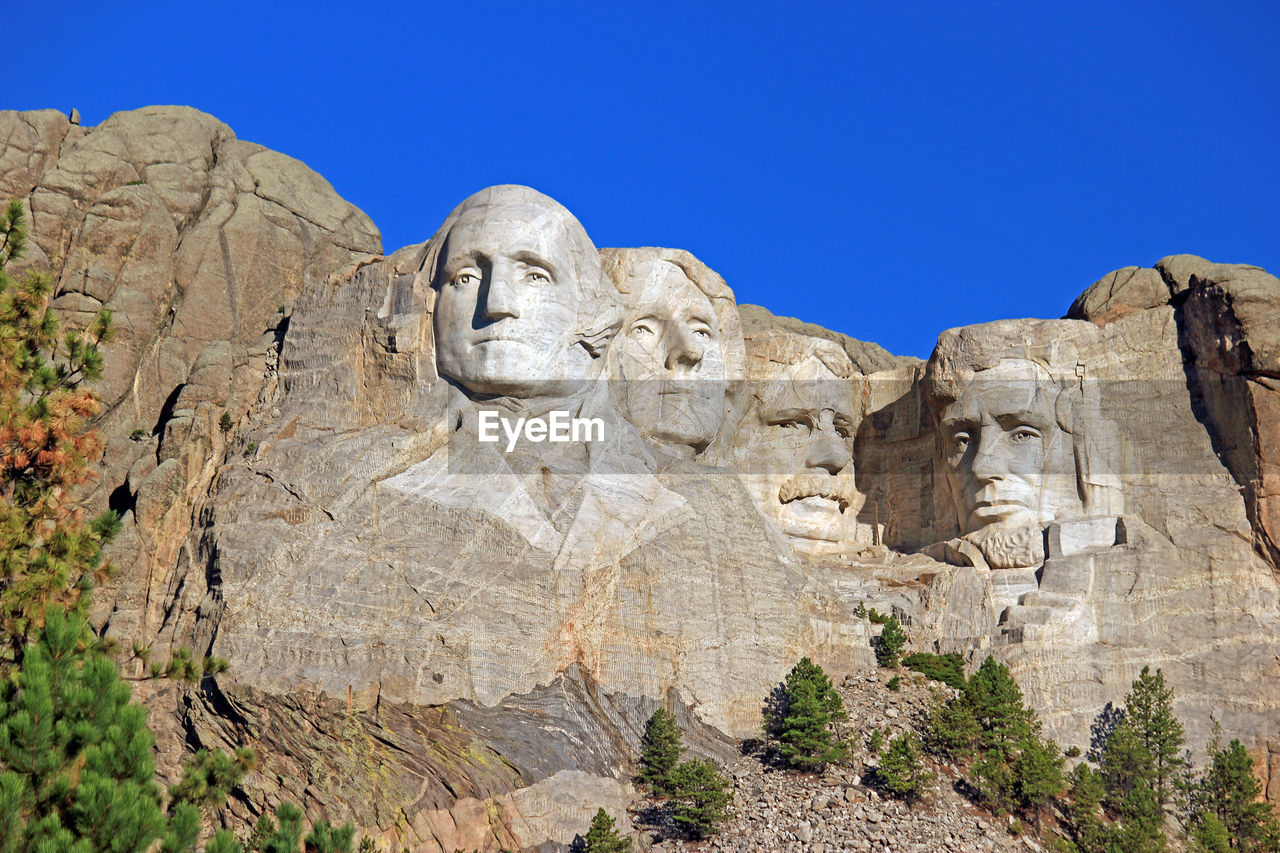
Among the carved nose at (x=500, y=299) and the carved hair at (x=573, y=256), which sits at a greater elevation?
the carved hair at (x=573, y=256)

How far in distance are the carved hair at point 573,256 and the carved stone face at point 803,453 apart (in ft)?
12.5

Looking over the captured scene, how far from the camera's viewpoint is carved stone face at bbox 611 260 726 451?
26.5 metres

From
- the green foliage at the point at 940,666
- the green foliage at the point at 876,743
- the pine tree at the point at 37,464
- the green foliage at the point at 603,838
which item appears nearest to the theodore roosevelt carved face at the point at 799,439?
the green foliage at the point at 940,666

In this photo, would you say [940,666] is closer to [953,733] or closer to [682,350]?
[953,733]

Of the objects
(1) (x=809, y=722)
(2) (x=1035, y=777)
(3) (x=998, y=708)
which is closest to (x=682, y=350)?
(1) (x=809, y=722)

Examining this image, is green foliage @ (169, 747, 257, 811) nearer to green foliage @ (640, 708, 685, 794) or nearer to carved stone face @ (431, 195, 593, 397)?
green foliage @ (640, 708, 685, 794)

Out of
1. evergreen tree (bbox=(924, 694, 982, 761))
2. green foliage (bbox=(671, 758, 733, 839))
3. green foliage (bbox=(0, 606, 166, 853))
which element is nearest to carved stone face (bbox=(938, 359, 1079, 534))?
evergreen tree (bbox=(924, 694, 982, 761))

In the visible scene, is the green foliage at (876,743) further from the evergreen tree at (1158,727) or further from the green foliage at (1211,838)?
the green foliage at (1211,838)

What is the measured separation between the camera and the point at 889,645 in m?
24.3

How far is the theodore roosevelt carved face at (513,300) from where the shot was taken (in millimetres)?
24125

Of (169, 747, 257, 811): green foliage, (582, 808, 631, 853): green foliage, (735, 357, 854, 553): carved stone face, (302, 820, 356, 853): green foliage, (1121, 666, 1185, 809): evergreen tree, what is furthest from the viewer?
(735, 357, 854, 553): carved stone face

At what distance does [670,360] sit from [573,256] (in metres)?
2.80

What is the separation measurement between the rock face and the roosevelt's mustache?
5cm

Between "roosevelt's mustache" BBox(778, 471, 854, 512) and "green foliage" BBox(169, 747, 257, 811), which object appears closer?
"green foliage" BBox(169, 747, 257, 811)
